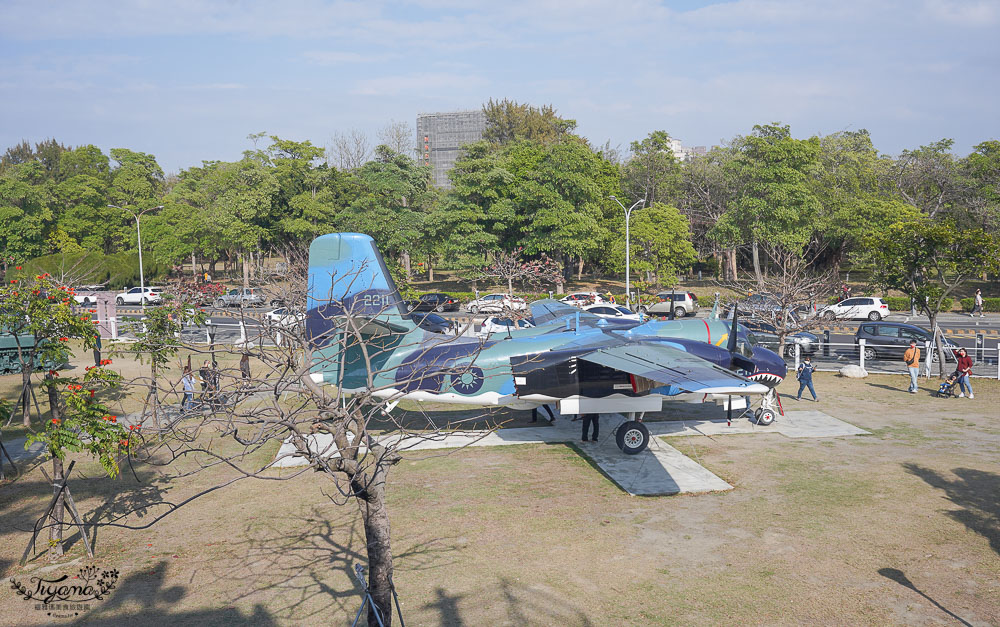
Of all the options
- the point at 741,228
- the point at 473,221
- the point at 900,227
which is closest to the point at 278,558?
the point at 900,227

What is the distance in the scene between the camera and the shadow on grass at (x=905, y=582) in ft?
28.1

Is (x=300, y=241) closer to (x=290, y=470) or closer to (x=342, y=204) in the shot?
(x=342, y=204)

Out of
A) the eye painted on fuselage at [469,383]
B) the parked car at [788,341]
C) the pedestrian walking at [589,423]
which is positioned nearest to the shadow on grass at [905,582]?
the pedestrian walking at [589,423]

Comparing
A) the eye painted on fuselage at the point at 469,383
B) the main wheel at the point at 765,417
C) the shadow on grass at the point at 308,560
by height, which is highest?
the eye painted on fuselage at the point at 469,383

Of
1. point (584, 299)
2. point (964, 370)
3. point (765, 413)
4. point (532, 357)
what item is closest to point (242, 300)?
point (532, 357)

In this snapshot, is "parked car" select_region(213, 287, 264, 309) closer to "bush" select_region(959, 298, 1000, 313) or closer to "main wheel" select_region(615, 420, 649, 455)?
"main wheel" select_region(615, 420, 649, 455)

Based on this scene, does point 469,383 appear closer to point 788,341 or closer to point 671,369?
point 671,369

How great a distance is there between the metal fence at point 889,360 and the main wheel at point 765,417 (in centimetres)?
678

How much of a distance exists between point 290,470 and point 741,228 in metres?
49.0

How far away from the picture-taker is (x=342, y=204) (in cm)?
6381

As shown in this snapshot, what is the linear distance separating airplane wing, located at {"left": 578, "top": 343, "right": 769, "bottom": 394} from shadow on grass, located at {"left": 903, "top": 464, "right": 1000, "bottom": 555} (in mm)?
4168

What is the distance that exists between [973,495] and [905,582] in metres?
4.76

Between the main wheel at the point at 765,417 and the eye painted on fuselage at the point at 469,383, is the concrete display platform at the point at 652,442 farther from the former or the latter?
the eye painted on fuselage at the point at 469,383

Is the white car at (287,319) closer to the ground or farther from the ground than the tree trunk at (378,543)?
farther from the ground
